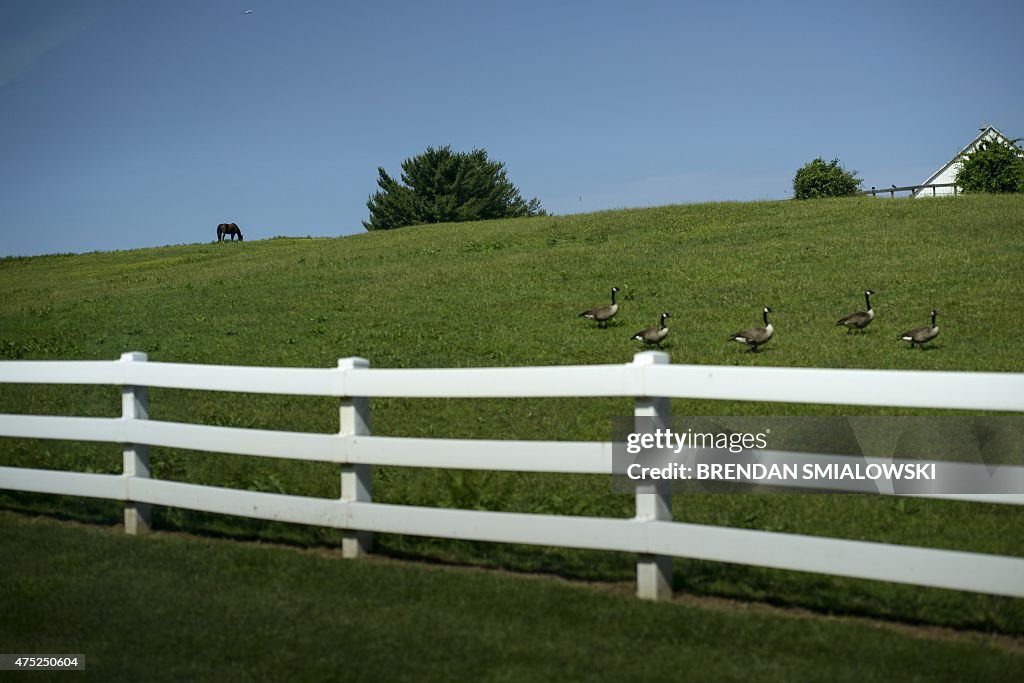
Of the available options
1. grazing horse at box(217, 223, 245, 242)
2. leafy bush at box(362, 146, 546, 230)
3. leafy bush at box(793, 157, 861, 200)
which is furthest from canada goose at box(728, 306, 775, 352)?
leafy bush at box(362, 146, 546, 230)

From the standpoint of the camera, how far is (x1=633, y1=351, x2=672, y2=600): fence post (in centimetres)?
695

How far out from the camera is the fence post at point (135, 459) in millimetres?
9500

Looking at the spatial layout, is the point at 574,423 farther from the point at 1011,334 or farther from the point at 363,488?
the point at 1011,334

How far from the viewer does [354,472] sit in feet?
27.3

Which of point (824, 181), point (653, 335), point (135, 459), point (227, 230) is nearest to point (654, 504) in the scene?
point (135, 459)

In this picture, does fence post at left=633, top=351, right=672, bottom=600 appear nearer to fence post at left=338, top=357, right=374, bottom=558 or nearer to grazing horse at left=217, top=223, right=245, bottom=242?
fence post at left=338, top=357, right=374, bottom=558

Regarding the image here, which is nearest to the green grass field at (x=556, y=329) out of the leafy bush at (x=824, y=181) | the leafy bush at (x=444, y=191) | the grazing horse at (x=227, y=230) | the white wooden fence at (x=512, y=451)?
the white wooden fence at (x=512, y=451)

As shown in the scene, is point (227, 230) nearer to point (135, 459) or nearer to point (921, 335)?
point (921, 335)

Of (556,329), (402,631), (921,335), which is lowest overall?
(402,631)

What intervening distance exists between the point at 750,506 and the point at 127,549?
5581 mm

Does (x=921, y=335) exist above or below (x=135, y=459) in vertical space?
above

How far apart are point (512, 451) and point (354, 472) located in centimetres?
142

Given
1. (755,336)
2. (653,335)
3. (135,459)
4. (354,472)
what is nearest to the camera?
(354,472)

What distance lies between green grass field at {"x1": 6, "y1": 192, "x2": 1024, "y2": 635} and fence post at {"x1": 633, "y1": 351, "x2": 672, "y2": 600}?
1.38 feet
